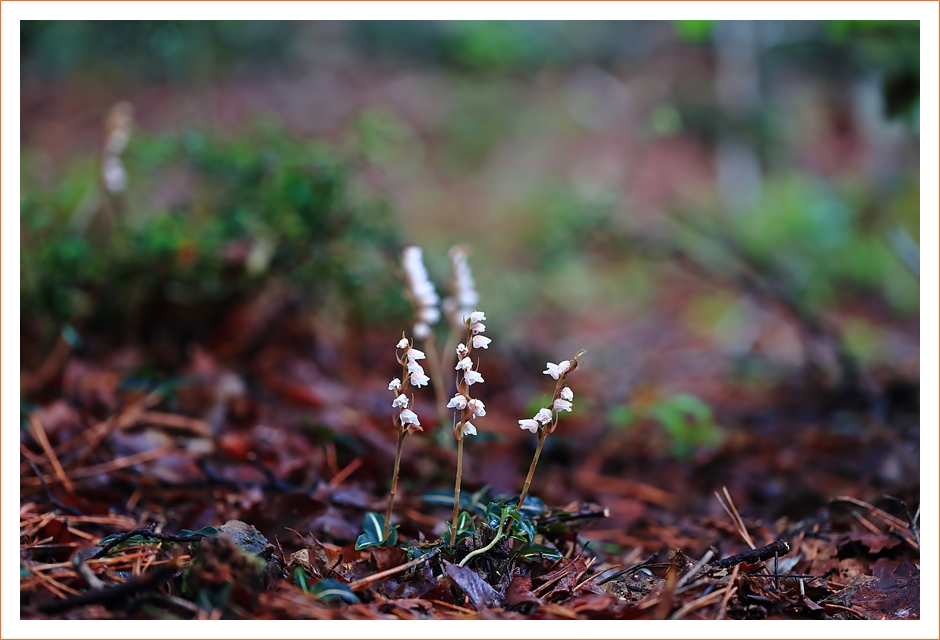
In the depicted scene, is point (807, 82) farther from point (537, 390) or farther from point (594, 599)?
point (594, 599)

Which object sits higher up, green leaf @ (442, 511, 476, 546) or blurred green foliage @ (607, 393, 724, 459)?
green leaf @ (442, 511, 476, 546)

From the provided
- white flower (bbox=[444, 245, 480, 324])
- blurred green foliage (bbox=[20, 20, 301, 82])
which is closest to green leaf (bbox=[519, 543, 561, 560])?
white flower (bbox=[444, 245, 480, 324])

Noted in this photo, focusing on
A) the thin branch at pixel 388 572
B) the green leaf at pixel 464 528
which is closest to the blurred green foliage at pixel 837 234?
the green leaf at pixel 464 528

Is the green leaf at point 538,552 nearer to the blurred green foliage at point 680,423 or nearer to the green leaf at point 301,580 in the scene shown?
the green leaf at point 301,580

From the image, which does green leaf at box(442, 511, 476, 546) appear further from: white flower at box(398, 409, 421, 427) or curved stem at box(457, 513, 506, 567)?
white flower at box(398, 409, 421, 427)

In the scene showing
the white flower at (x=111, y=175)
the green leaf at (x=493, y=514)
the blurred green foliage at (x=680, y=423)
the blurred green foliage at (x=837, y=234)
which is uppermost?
the white flower at (x=111, y=175)

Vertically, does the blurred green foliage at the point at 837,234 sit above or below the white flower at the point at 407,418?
below

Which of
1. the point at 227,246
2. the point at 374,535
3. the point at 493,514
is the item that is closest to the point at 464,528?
the point at 493,514

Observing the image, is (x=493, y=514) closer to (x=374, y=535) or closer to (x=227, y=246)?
(x=374, y=535)
